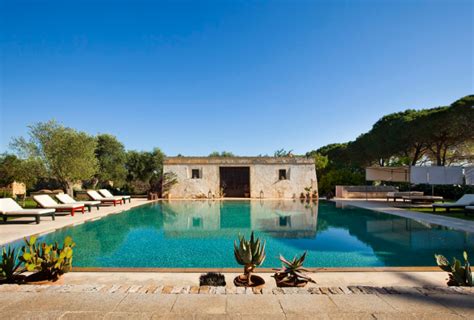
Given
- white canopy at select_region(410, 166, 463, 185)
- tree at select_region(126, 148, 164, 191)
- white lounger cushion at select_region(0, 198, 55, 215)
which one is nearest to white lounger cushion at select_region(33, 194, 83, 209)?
white lounger cushion at select_region(0, 198, 55, 215)

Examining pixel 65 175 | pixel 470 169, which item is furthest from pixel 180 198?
pixel 470 169

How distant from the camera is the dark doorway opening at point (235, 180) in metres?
25.6

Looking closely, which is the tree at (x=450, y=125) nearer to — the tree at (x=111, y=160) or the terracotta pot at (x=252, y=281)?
the terracotta pot at (x=252, y=281)

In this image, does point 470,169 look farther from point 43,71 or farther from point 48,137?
point 48,137

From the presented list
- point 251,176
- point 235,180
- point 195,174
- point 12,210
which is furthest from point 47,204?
point 235,180

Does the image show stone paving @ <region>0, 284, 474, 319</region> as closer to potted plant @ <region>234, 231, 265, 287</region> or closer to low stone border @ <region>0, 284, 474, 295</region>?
low stone border @ <region>0, 284, 474, 295</region>

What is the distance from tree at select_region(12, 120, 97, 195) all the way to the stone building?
21.8ft

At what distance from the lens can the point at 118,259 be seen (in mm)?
6340

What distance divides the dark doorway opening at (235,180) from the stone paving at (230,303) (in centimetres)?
2201

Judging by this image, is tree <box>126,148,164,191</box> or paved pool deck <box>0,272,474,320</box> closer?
paved pool deck <box>0,272,474,320</box>

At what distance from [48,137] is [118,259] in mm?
17574

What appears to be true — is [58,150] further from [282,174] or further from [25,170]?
[282,174]

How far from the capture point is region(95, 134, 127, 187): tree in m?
28.8

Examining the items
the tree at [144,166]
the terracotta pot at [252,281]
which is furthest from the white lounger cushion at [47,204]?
the tree at [144,166]
